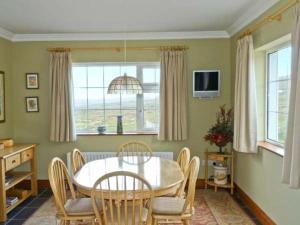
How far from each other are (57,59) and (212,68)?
251cm

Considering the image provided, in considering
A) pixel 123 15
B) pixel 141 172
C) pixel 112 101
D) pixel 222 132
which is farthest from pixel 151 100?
pixel 141 172

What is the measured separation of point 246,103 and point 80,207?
2298 millimetres

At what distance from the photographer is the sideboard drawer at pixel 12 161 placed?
11.7 ft

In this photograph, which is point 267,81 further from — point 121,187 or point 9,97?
point 9,97

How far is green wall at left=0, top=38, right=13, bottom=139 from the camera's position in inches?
173

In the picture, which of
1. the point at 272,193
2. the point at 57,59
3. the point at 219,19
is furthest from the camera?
the point at 57,59

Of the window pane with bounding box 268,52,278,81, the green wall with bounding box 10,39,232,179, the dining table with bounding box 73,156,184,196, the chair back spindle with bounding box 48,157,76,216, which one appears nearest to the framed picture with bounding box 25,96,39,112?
the green wall with bounding box 10,39,232,179

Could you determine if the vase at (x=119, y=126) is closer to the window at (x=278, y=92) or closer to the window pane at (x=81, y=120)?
the window pane at (x=81, y=120)

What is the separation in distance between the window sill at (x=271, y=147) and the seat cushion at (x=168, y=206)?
3.73 feet

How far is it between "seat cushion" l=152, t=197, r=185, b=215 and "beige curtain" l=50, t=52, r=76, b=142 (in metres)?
2.31

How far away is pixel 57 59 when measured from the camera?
180 inches

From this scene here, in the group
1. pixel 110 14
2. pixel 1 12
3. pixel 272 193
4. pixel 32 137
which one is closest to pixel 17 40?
pixel 1 12

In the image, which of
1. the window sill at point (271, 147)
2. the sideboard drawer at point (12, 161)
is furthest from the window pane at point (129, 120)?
the window sill at point (271, 147)

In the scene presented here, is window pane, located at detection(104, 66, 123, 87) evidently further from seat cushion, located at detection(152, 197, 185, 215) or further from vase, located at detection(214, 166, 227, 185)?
seat cushion, located at detection(152, 197, 185, 215)
